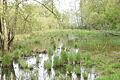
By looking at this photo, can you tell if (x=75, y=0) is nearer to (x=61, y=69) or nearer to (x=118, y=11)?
(x=118, y=11)

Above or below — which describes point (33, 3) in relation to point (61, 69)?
above

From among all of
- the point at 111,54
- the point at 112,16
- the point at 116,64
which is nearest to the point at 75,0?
the point at 112,16

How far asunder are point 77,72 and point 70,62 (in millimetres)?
2798

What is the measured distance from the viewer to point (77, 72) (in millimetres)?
14742

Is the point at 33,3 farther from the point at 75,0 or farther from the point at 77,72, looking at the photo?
the point at 75,0

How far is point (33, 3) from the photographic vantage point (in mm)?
19656

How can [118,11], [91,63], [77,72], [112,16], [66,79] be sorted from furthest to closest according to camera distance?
[112,16], [118,11], [91,63], [77,72], [66,79]

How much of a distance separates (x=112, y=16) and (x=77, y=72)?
721 inches

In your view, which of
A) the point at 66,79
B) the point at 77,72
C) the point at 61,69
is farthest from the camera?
the point at 61,69

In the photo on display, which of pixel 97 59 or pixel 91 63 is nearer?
pixel 91 63

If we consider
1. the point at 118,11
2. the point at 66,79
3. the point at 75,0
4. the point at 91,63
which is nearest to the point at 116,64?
the point at 91,63

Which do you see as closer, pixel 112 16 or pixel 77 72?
pixel 77 72

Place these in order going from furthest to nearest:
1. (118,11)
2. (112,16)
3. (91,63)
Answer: (112,16)
(118,11)
(91,63)

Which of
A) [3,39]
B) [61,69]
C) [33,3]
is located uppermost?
[33,3]
